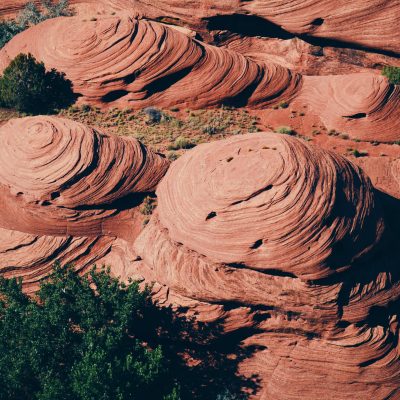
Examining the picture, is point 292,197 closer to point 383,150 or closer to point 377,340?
point 377,340

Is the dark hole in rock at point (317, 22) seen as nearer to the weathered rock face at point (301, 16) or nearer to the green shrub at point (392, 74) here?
the weathered rock face at point (301, 16)

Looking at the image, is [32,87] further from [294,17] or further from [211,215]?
[294,17]

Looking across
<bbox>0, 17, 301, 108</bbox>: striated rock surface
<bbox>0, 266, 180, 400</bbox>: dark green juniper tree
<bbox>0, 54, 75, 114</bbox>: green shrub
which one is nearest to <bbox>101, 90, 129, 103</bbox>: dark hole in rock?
<bbox>0, 17, 301, 108</bbox>: striated rock surface

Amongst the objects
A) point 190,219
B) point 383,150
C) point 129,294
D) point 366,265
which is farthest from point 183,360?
point 383,150

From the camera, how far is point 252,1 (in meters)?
33.2

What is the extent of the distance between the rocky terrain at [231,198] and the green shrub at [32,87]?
0.85m

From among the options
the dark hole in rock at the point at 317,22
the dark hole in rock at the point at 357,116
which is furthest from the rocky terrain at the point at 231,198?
the dark hole in rock at the point at 317,22

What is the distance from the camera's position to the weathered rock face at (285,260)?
23.0 meters

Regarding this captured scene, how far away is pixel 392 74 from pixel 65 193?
20.2m

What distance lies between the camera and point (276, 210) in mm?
22781

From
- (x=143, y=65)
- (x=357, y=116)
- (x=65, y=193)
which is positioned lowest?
(x=357, y=116)

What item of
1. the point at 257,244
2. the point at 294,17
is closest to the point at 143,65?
the point at 294,17

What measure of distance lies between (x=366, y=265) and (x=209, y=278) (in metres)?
6.82

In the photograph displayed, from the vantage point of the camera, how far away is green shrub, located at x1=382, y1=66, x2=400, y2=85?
33.2 meters
